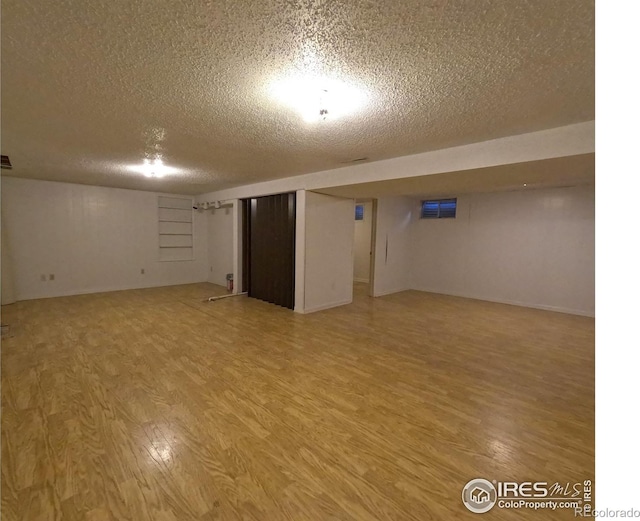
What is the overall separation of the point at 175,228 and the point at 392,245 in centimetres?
547

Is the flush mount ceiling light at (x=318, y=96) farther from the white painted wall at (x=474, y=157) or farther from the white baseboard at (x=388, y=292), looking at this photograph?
the white baseboard at (x=388, y=292)

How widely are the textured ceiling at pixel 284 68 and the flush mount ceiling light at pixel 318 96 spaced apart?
0.07 metres

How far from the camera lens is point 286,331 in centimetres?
412

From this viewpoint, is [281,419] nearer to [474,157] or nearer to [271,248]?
[474,157]

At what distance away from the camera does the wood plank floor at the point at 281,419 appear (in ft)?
4.95

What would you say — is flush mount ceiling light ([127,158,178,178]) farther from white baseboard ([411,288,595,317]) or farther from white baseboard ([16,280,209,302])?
white baseboard ([411,288,595,317])

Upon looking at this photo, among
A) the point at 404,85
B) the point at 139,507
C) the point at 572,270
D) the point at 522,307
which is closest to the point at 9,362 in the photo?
the point at 139,507

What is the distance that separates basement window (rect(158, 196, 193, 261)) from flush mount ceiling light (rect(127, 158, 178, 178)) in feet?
7.95

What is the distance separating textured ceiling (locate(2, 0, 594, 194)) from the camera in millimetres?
1318

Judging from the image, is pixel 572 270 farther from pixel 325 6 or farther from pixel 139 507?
pixel 139 507

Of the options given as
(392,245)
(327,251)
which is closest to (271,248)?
(327,251)

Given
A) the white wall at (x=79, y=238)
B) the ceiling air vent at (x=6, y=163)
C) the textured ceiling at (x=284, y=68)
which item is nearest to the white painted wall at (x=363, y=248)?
the white wall at (x=79, y=238)

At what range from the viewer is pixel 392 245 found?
691 cm

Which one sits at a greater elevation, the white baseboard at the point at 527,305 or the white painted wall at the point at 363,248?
the white painted wall at the point at 363,248
